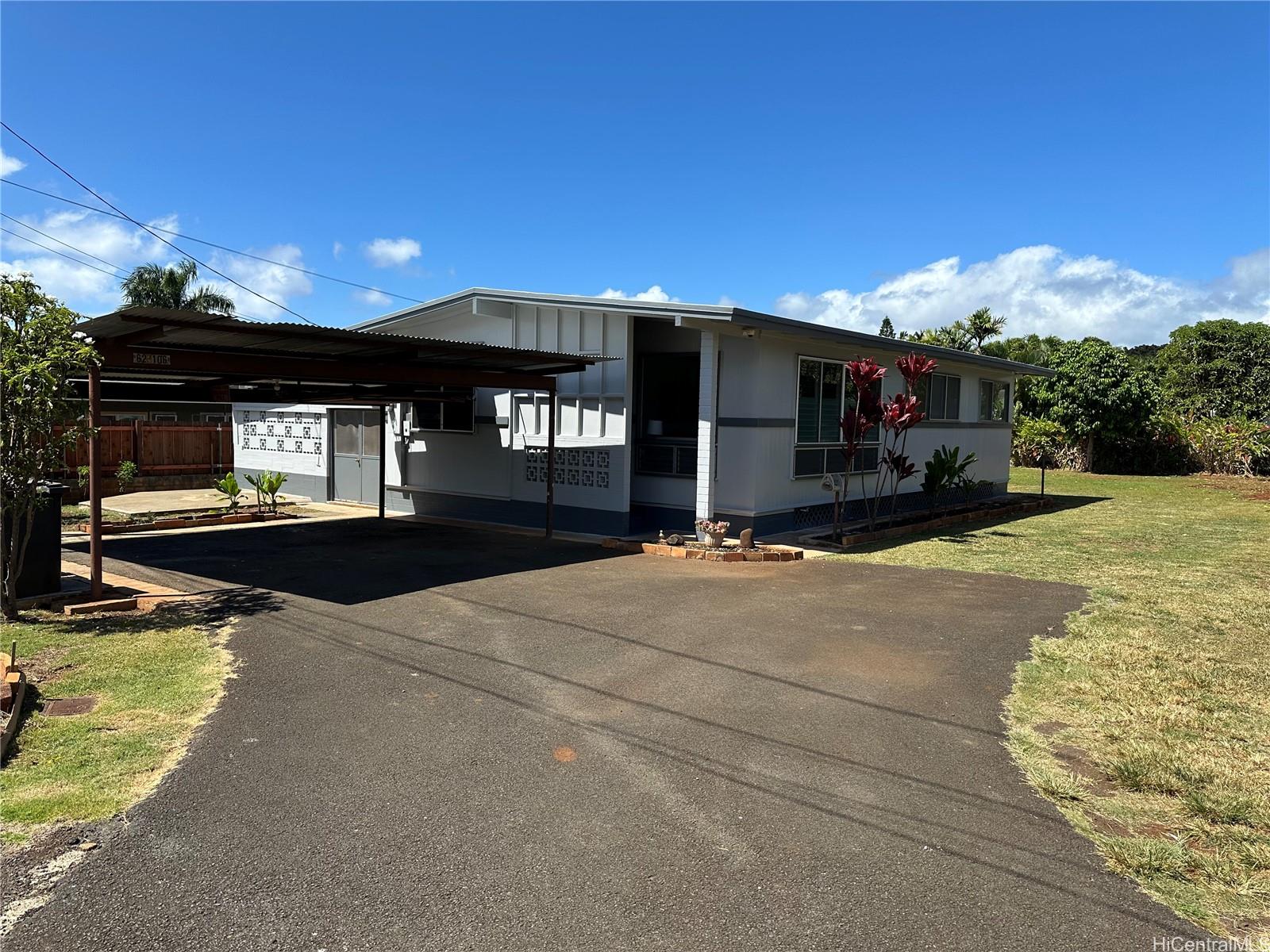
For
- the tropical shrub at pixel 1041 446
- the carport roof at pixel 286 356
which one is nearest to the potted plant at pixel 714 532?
the carport roof at pixel 286 356

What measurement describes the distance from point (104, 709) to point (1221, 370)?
40713 millimetres

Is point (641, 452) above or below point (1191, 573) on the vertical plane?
above

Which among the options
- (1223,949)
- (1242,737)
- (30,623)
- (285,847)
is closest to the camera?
(1223,949)

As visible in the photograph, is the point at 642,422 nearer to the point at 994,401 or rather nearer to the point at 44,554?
the point at 44,554

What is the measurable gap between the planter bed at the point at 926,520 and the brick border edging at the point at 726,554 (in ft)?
3.59

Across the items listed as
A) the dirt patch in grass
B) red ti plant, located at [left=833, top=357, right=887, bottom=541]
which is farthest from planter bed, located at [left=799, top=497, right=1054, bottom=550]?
the dirt patch in grass

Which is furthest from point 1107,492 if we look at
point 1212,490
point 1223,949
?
point 1223,949

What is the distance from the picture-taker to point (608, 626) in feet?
24.2

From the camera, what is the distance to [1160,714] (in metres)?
5.28

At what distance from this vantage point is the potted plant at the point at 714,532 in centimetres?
1127

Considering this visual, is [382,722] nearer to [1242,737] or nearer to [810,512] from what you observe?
[1242,737]

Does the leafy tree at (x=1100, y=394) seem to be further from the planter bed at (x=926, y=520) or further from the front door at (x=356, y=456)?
the front door at (x=356, y=456)

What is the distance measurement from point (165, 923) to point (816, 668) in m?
4.42

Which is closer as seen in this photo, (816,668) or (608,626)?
(816,668)
